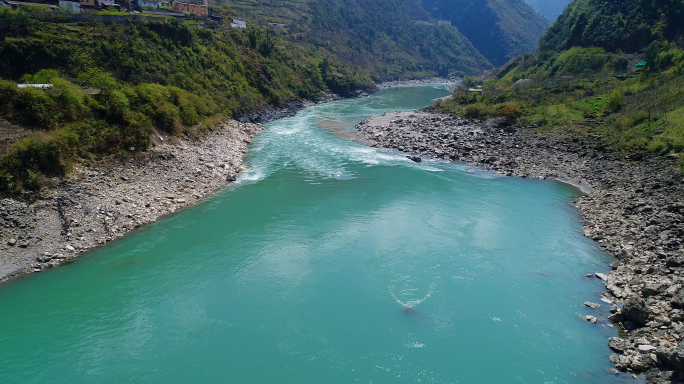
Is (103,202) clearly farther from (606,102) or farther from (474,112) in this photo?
(606,102)

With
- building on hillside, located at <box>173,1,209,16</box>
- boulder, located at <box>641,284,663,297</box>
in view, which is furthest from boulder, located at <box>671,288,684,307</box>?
building on hillside, located at <box>173,1,209,16</box>

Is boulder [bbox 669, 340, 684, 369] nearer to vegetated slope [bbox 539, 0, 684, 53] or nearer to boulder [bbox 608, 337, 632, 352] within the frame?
boulder [bbox 608, 337, 632, 352]

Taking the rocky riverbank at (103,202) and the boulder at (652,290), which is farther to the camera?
the rocky riverbank at (103,202)

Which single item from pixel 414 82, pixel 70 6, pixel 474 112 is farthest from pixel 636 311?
pixel 414 82

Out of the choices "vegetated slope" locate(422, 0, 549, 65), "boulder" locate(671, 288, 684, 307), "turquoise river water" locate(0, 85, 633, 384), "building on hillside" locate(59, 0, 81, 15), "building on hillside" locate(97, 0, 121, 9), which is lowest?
"turquoise river water" locate(0, 85, 633, 384)

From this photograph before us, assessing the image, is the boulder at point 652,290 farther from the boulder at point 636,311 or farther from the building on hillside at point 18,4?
the building on hillside at point 18,4

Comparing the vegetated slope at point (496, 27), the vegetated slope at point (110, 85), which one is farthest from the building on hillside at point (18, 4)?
the vegetated slope at point (496, 27)
